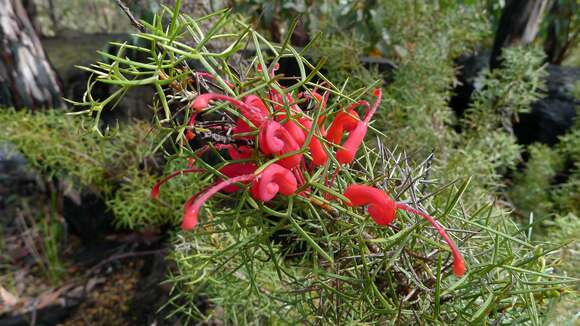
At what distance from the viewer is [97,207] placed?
138 cm

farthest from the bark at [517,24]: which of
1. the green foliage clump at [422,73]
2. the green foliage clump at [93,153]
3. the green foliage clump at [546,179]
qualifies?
the green foliage clump at [93,153]

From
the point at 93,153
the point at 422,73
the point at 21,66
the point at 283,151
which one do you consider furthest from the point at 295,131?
the point at 21,66

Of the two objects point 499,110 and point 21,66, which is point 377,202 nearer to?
point 499,110

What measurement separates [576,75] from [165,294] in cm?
154

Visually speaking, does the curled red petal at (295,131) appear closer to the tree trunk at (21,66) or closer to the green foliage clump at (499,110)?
the green foliage clump at (499,110)

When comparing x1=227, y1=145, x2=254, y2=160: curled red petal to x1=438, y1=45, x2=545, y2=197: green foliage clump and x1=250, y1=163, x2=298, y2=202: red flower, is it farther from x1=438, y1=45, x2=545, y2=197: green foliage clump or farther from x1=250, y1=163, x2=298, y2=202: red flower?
x1=438, y1=45, x2=545, y2=197: green foliage clump

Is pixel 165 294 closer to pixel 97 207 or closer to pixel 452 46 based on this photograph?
pixel 97 207

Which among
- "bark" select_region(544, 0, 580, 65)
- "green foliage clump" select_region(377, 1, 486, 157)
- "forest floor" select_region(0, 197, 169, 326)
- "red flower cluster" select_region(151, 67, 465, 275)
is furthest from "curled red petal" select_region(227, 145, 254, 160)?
"bark" select_region(544, 0, 580, 65)

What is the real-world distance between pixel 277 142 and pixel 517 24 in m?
1.40

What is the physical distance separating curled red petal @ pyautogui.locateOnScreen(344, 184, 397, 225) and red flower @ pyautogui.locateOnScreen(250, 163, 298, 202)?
44 mm

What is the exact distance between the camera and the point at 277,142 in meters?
0.28

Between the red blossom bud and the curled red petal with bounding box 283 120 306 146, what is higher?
the curled red petal with bounding box 283 120 306 146

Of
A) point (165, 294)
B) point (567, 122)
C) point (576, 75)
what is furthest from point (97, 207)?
point (576, 75)

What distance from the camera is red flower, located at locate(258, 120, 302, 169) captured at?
275mm
